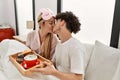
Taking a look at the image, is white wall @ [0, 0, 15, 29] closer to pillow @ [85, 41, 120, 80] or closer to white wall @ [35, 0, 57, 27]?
white wall @ [35, 0, 57, 27]

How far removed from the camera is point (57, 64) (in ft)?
5.15

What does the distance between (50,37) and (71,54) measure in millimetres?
677

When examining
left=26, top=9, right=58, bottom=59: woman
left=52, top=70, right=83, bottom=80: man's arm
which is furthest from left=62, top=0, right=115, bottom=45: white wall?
left=52, top=70, right=83, bottom=80: man's arm

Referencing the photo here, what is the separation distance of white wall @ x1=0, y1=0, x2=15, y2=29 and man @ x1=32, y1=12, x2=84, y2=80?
134 inches

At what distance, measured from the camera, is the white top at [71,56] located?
128 cm

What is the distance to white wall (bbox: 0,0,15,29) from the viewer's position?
15.2 ft

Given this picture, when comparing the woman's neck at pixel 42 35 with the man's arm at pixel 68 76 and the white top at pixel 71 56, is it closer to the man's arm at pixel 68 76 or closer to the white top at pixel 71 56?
the white top at pixel 71 56

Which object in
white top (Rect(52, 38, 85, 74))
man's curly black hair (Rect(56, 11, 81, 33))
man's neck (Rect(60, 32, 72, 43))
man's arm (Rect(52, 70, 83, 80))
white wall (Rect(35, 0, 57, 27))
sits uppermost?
white wall (Rect(35, 0, 57, 27))

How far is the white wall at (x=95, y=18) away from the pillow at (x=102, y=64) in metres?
0.35

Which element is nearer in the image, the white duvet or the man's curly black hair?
the man's curly black hair

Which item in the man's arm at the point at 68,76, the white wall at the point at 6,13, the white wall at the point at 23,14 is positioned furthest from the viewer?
the white wall at the point at 6,13

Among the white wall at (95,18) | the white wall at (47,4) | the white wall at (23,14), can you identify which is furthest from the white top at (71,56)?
the white wall at (23,14)

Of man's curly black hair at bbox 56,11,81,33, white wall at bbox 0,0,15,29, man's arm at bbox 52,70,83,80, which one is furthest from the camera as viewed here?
white wall at bbox 0,0,15,29

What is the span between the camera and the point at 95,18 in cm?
205
